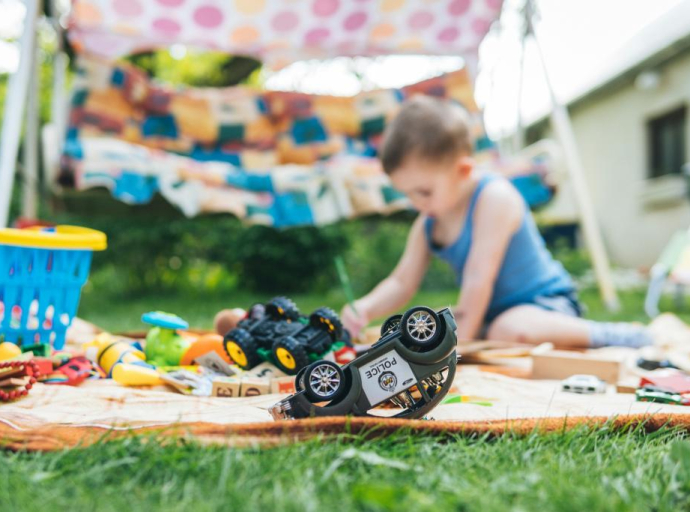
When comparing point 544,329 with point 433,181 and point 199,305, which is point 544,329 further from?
point 199,305

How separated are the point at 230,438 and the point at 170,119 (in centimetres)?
272

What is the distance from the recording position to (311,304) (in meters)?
3.41

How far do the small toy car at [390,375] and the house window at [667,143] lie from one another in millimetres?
5249

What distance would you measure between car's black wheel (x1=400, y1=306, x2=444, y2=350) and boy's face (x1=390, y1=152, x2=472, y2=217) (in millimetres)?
951

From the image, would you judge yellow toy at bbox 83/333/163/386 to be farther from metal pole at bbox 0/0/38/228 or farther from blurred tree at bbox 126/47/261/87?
blurred tree at bbox 126/47/261/87

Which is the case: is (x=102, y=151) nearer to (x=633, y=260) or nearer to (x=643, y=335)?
(x=643, y=335)

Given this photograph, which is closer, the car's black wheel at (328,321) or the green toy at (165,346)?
the car's black wheel at (328,321)

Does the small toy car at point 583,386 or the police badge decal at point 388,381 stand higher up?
the police badge decal at point 388,381

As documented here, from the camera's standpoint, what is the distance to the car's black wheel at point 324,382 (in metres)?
0.72

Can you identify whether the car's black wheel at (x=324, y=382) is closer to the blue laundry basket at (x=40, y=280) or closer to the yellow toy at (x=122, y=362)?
the yellow toy at (x=122, y=362)

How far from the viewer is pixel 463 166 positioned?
1.65 metres

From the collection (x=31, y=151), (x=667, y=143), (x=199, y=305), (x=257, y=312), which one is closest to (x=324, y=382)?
(x=257, y=312)

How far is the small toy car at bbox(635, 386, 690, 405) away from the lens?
917mm

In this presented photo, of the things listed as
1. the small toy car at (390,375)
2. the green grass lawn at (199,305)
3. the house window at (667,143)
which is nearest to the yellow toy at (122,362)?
the small toy car at (390,375)
